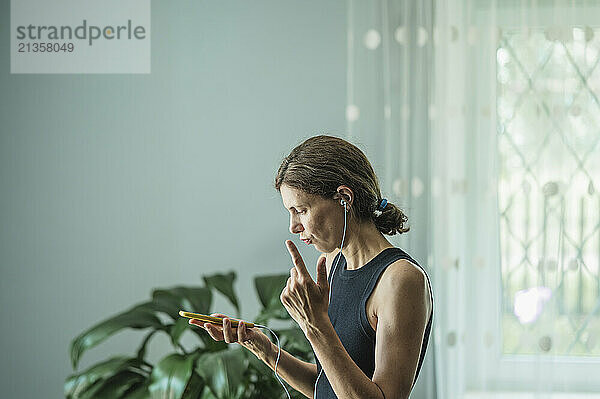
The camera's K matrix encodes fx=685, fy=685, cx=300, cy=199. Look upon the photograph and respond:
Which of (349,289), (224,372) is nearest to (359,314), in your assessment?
(349,289)

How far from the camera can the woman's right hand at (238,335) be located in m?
1.28

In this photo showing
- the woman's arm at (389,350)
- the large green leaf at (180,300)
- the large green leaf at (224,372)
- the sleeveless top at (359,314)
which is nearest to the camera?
the woman's arm at (389,350)

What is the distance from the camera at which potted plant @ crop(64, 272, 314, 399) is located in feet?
5.93

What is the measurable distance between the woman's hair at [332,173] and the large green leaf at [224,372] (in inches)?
Answer: 27.4

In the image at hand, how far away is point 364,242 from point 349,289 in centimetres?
9

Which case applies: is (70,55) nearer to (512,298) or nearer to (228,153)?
(228,153)

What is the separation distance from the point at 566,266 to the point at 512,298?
7.6 inches

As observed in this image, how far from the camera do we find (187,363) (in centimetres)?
185

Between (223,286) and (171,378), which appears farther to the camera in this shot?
(223,286)

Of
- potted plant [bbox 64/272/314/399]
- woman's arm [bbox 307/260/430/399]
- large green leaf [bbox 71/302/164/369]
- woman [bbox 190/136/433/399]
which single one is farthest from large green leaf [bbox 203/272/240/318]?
woman's arm [bbox 307/260/430/399]

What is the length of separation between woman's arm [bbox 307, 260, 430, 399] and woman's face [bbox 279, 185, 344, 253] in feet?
0.53

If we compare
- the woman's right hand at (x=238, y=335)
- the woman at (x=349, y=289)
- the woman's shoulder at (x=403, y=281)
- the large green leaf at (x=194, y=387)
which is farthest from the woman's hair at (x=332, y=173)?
the large green leaf at (x=194, y=387)

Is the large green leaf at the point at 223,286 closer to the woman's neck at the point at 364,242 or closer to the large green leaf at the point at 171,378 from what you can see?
the large green leaf at the point at 171,378

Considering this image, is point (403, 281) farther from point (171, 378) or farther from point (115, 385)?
→ point (115, 385)
